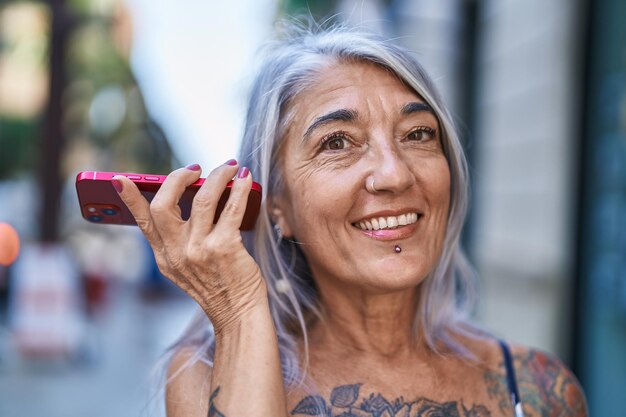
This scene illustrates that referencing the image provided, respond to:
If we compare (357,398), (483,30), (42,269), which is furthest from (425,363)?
(42,269)

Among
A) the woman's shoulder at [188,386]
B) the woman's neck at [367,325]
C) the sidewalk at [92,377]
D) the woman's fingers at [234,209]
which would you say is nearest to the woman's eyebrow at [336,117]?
the woman's fingers at [234,209]

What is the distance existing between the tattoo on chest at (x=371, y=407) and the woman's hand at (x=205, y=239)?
1.16 feet

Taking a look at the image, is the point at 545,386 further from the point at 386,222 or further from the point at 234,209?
the point at 234,209

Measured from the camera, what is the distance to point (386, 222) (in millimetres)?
1871

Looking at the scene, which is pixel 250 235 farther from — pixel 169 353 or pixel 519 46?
pixel 519 46

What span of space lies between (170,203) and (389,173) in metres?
0.56

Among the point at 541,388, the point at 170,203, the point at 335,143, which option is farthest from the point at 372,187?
the point at 541,388

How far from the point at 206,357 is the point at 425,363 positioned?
2.03 feet

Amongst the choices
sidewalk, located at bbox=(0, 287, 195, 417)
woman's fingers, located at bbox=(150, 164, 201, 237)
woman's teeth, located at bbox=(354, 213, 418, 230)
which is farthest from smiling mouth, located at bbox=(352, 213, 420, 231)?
sidewalk, located at bbox=(0, 287, 195, 417)

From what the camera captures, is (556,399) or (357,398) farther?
(556,399)

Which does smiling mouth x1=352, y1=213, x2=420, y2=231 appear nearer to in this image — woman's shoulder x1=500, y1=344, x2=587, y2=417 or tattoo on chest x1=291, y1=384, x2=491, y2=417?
tattoo on chest x1=291, y1=384, x2=491, y2=417

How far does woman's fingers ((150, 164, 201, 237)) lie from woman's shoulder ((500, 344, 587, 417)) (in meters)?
1.06

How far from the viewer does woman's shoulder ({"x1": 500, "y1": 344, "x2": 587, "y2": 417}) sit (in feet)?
6.57

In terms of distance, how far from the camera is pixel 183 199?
1707mm
